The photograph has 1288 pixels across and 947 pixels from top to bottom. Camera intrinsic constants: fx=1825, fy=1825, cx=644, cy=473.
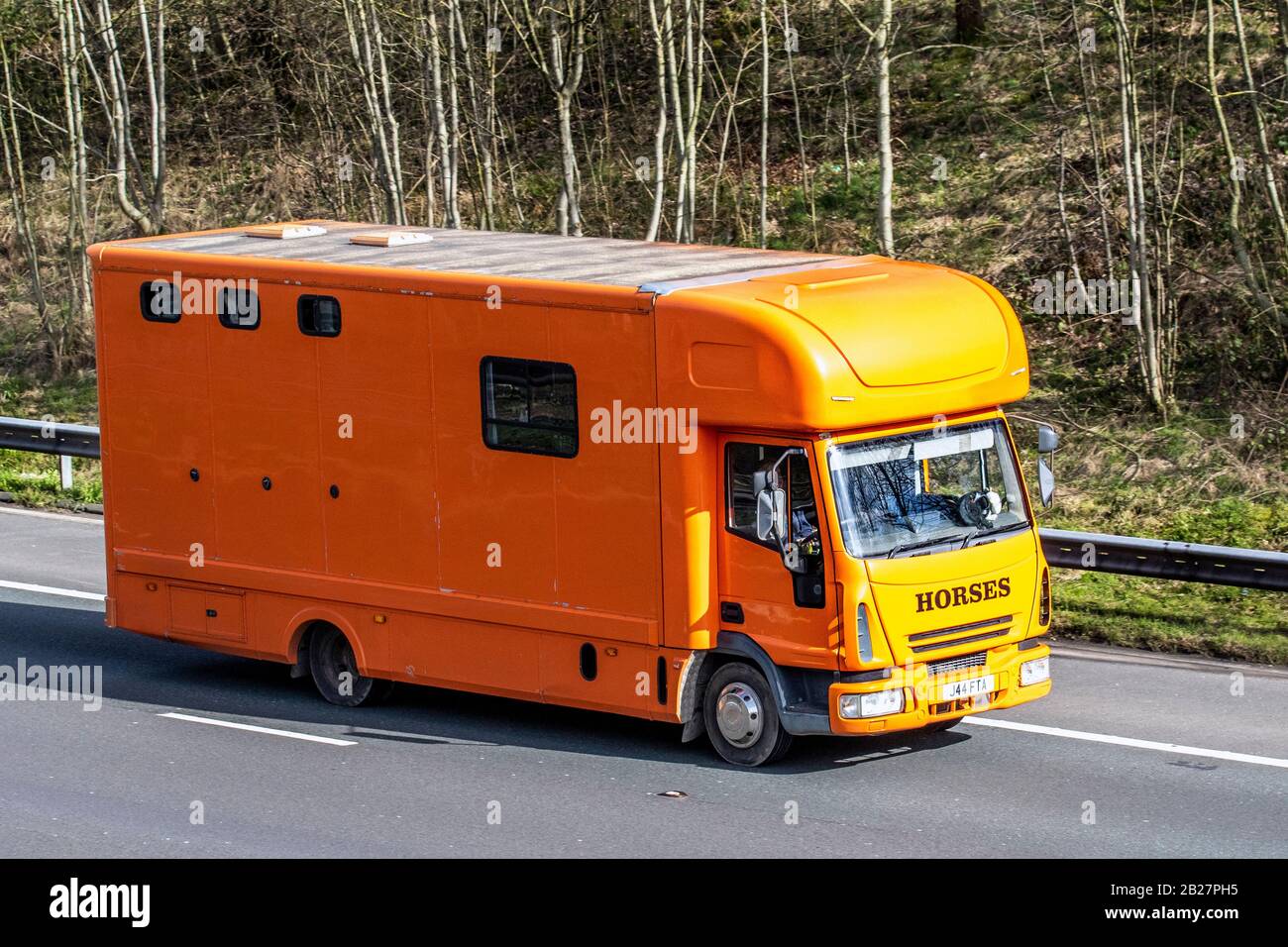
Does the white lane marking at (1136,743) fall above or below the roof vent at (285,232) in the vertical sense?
below

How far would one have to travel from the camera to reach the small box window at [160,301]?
1331 cm

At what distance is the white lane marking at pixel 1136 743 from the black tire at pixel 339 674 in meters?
4.13

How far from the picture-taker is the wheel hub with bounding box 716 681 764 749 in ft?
36.2

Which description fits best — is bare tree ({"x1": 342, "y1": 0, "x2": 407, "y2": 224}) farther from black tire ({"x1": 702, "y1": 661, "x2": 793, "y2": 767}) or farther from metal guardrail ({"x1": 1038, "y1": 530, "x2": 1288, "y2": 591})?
black tire ({"x1": 702, "y1": 661, "x2": 793, "y2": 767})

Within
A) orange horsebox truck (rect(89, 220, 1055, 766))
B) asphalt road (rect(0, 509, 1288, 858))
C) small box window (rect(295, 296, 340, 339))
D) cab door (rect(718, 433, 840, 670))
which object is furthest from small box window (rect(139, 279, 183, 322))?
cab door (rect(718, 433, 840, 670))

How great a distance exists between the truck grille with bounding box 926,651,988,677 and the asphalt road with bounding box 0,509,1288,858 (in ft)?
2.11

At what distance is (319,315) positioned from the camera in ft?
41.1

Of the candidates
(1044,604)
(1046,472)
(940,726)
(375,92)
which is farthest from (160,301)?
(375,92)

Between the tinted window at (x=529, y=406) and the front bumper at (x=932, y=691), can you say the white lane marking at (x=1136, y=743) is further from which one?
the tinted window at (x=529, y=406)

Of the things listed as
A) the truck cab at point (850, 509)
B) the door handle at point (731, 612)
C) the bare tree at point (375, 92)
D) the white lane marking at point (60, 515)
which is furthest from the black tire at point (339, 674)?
the bare tree at point (375, 92)

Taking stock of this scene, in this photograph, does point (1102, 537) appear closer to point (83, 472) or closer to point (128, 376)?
point (128, 376)

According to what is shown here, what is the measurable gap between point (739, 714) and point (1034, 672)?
74.1 inches

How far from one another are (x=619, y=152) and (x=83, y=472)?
1133 centimetres

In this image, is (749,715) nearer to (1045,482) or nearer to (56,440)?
(1045,482)
